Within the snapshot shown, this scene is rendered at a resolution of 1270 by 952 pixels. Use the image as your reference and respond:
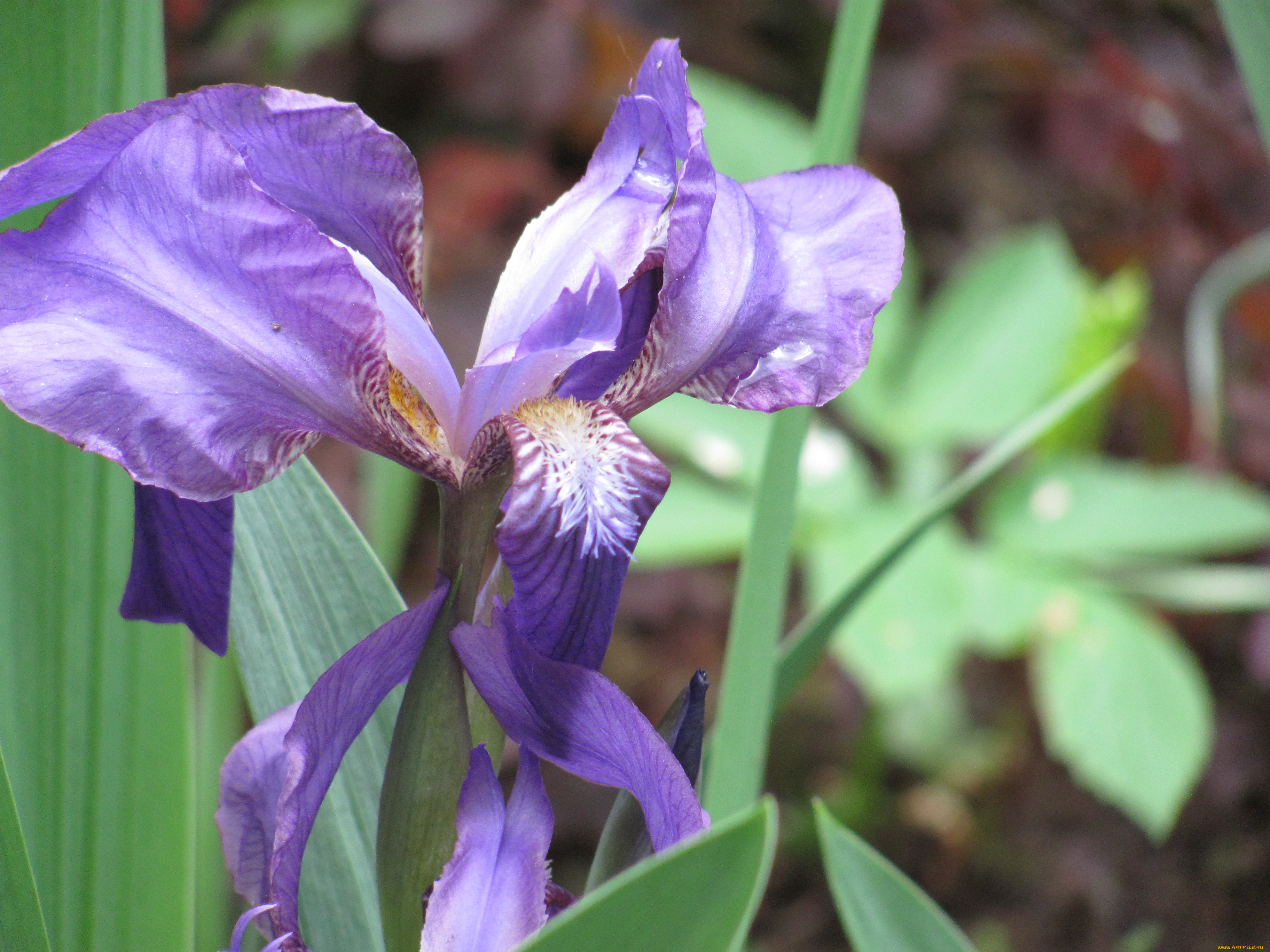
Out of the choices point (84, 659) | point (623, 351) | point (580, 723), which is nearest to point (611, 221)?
point (623, 351)

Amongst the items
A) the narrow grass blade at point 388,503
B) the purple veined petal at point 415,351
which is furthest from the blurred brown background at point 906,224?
the purple veined petal at point 415,351

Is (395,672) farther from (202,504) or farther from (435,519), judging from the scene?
(435,519)

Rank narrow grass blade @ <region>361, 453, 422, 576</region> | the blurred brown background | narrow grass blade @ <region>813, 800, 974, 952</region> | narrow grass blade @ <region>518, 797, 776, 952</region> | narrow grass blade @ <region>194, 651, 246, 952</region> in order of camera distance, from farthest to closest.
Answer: the blurred brown background → narrow grass blade @ <region>361, 453, 422, 576</region> → narrow grass blade @ <region>194, 651, 246, 952</region> → narrow grass blade @ <region>813, 800, 974, 952</region> → narrow grass blade @ <region>518, 797, 776, 952</region>


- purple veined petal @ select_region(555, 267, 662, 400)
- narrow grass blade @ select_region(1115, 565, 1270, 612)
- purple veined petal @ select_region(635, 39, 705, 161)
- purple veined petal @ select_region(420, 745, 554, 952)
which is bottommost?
narrow grass blade @ select_region(1115, 565, 1270, 612)

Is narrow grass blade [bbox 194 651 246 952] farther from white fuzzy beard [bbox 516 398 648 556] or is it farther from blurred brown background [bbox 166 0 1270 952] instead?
blurred brown background [bbox 166 0 1270 952]

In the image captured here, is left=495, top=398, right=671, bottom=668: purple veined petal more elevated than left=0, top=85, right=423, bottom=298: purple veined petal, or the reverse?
left=0, top=85, right=423, bottom=298: purple veined petal

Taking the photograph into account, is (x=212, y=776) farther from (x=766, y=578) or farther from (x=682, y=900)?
(x=682, y=900)

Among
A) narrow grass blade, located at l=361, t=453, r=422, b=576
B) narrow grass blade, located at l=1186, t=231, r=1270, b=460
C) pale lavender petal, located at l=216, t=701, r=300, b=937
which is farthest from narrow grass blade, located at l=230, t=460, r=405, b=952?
narrow grass blade, located at l=1186, t=231, r=1270, b=460

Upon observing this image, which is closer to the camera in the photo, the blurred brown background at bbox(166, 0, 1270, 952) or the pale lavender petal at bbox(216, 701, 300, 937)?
the pale lavender petal at bbox(216, 701, 300, 937)
